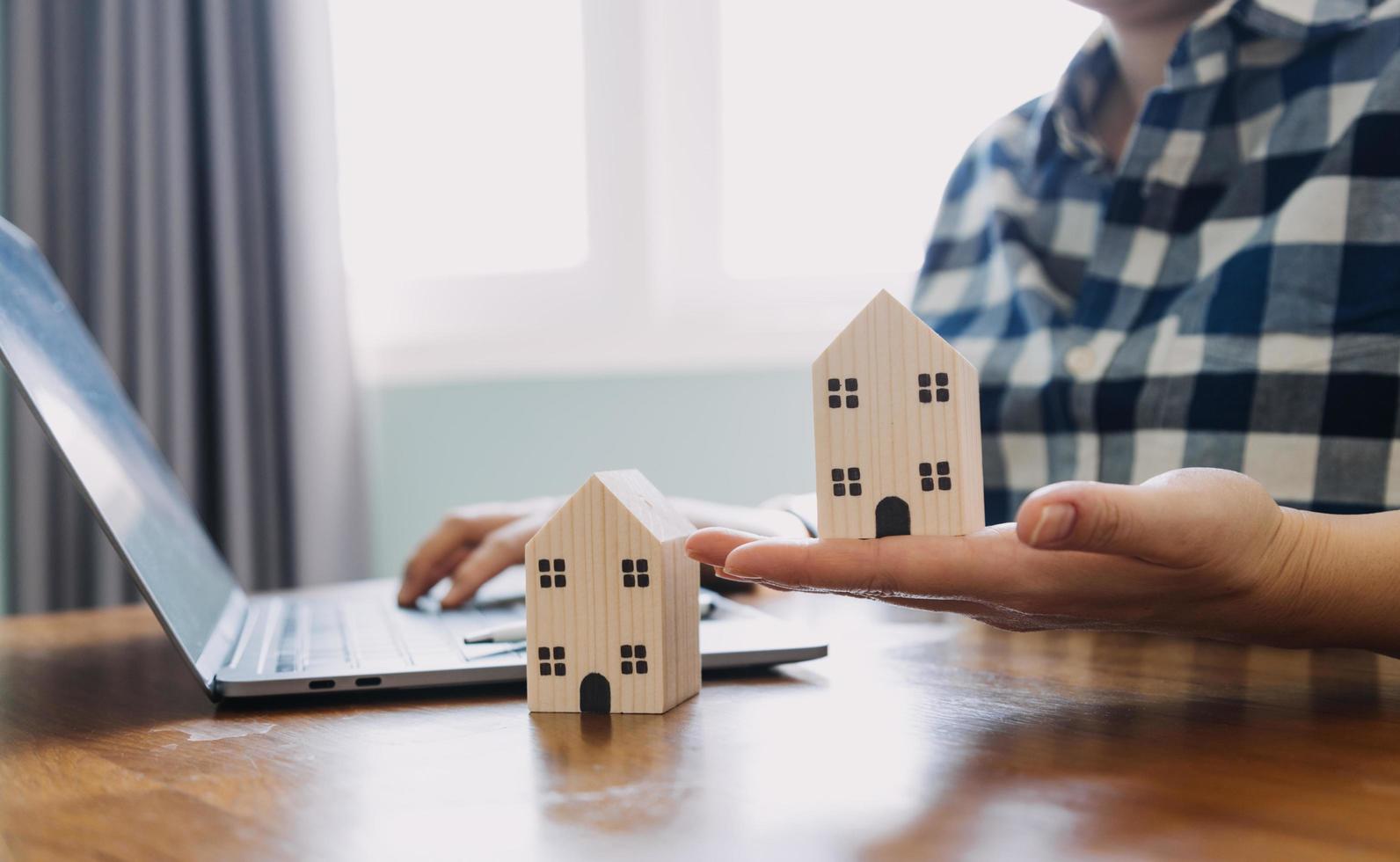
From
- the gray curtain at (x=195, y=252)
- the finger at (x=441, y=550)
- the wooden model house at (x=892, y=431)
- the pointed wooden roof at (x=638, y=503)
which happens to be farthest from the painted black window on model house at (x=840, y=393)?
the gray curtain at (x=195, y=252)

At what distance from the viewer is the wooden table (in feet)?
1.34

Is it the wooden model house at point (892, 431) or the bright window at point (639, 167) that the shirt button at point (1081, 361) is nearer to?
the wooden model house at point (892, 431)

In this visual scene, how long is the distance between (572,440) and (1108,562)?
5.52 feet

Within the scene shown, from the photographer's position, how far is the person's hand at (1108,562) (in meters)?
0.49

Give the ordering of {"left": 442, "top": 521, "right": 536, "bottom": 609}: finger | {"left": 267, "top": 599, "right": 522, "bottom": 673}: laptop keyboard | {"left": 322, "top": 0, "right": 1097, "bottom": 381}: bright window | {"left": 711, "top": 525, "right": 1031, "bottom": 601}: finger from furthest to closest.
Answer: {"left": 322, "top": 0, "right": 1097, "bottom": 381}: bright window
{"left": 442, "top": 521, "right": 536, "bottom": 609}: finger
{"left": 267, "top": 599, "right": 522, "bottom": 673}: laptop keyboard
{"left": 711, "top": 525, "right": 1031, "bottom": 601}: finger

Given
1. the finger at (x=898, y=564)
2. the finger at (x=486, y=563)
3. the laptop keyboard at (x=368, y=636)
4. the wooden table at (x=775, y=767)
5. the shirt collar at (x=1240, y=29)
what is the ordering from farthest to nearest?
the shirt collar at (x=1240, y=29)
the finger at (x=486, y=563)
the laptop keyboard at (x=368, y=636)
the finger at (x=898, y=564)
the wooden table at (x=775, y=767)

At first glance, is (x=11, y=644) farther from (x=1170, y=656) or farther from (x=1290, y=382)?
(x=1290, y=382)

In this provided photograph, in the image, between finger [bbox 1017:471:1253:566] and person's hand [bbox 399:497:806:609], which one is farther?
person's hand [bbox 399:497:806:609]

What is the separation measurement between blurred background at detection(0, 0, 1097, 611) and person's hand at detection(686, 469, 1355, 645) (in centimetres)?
149

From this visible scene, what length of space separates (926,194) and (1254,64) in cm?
106

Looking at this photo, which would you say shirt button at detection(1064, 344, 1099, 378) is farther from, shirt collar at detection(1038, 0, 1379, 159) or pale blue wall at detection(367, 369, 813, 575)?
pale blue wall at detection(367, 369, 813, 575)

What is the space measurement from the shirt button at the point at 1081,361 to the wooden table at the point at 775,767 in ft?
1.46

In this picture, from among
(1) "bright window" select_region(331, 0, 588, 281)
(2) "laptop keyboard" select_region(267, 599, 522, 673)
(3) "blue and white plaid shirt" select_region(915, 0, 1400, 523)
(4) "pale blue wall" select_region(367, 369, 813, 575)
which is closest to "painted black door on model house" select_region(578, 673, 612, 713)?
(2) "laptop keyboard" select_region(267, 599, 522, 673)

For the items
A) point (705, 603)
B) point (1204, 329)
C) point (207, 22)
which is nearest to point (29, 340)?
point (705, 603)
